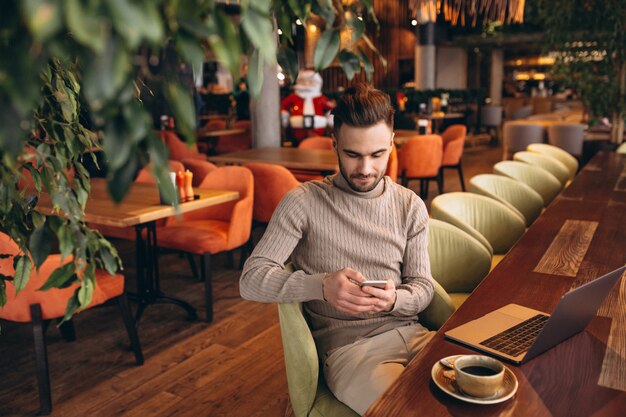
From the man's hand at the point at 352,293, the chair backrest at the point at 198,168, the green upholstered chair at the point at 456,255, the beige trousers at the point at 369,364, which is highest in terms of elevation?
the chair backrest at the point at 198,168

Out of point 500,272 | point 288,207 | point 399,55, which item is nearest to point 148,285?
point 288,207

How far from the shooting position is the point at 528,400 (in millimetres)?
1199

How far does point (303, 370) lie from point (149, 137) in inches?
47.8

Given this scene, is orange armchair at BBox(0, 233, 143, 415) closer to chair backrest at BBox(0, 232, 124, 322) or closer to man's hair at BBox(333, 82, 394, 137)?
chair backrest at BBox(0, 232, 124, 322)

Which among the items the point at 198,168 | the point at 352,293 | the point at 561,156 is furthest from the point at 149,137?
the point at 561,156

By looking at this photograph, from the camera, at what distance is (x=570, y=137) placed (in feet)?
23.3

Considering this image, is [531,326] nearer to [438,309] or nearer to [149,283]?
[438,309]

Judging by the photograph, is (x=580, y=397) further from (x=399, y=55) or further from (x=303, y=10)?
(x=399, y=55)

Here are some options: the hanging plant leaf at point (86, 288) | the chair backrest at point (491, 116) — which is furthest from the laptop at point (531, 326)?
the chair backrest at point (491, 116)

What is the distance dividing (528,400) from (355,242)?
0.81 m

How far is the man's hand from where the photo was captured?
1610mm

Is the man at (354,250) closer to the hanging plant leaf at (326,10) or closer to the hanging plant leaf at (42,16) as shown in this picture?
the hanging plant leaf at (326,10)

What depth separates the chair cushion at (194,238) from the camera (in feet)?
11.8

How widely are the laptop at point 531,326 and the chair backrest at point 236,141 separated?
7.62m
